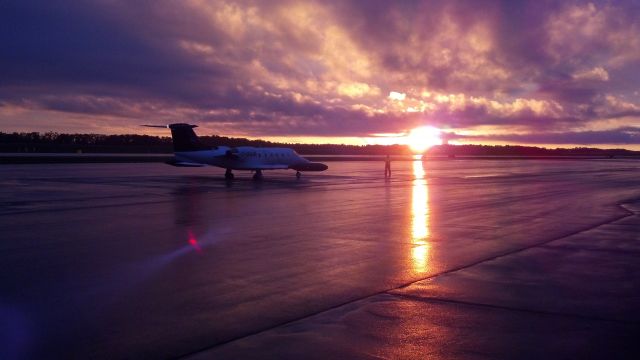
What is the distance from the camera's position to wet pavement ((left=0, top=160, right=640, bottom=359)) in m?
6.68

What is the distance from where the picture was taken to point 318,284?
949 cm

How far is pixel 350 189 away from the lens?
31016 millimetres

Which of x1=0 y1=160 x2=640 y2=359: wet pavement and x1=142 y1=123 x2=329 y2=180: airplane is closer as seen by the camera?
x1=0 y1=160 x2=640 y2=359: wet pavement

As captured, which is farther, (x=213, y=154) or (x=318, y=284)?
(x=213, y=154)

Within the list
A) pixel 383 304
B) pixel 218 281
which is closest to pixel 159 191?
pixel 218 281

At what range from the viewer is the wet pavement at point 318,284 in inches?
263

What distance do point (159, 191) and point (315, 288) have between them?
70.2ft

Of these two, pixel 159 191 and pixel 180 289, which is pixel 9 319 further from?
pixel 159 191

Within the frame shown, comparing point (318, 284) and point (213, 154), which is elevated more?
point (213, 154)

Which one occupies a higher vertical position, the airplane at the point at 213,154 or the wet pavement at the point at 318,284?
the airplane at the point at 213,154

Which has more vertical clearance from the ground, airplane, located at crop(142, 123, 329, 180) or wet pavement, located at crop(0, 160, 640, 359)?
airplane, located at crop(142, 123, 329, 180)

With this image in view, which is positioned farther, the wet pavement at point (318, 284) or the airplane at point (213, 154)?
the airplane at point (213, 154)

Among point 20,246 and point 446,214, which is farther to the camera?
point 446,214

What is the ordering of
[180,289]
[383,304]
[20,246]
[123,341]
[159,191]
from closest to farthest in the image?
[123,341], [383,304], [180,289], [20,246], [159,191]
